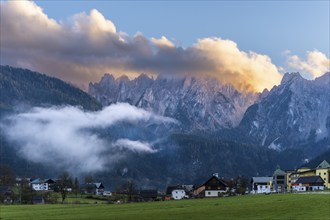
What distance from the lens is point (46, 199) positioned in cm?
19450

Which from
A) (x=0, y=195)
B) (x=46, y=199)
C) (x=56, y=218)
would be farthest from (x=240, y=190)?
(x=56, y=218)

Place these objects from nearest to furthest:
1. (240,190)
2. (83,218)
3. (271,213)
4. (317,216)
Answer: (317,216) < (271,213) < (83,218) < (240,190)

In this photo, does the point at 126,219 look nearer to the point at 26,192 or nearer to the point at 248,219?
the point at 248,219

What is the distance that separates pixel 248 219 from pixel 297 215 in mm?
6925

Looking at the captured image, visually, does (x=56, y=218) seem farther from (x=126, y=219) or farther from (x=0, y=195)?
(x=0, y=195)

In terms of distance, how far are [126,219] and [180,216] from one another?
27.2 feet

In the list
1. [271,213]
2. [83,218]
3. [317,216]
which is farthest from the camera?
[83,218]

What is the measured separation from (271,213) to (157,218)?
55.4 ft

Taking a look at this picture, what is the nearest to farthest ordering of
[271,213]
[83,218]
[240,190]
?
1. [271,213]
2. [83,218]
3. [240,190]

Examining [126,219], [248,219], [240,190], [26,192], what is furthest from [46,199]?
[248,219]

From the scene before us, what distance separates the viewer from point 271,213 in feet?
241

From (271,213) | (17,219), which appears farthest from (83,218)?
(271,213)

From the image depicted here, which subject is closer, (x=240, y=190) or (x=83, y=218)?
(x=83, y=218)

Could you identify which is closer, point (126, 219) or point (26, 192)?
point (126, 219)
